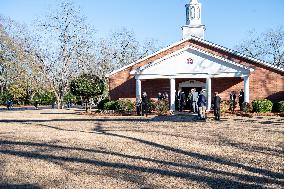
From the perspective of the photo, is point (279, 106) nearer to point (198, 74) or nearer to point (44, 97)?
point (198, 74)

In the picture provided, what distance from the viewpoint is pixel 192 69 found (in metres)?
25.5

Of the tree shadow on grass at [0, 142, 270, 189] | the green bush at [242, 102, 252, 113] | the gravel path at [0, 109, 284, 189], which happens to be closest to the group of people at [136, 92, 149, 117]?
the green bush at [242, 102, 252, 113]

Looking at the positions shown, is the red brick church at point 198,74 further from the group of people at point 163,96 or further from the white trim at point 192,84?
the group of people at point 163,96

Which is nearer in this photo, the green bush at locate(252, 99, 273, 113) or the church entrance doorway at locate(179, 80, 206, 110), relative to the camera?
the green bush at locate(252, 99, 273, 113)

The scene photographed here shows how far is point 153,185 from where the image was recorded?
6102 mm

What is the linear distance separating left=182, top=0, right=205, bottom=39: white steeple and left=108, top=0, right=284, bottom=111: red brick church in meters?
3.21

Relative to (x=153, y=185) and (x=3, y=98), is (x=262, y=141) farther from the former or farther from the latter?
(x=3, y=98)

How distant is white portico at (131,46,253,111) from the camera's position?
24906 mm

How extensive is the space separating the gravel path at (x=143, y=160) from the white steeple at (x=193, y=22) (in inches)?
797

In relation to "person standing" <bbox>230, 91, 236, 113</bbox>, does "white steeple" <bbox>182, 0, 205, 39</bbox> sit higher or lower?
higher

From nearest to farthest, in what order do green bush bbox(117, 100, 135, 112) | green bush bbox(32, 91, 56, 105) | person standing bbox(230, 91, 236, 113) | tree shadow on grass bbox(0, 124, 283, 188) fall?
tree shadow on grass bbox(0, 124, 283, 188), person standing bbox(230, 91, 236, 113), green bush bbox(117, 100, 135, 112), green bush bbox(32, 91, 56, 105)

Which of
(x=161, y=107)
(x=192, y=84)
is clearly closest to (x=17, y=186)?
(x=161, y=107)

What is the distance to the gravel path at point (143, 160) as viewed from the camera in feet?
20.9

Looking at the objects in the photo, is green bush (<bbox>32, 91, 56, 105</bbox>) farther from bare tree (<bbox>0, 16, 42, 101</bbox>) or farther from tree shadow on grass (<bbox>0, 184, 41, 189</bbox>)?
tree shadow on grass (<bbox>0, 184, 41, 189</bbox>)
